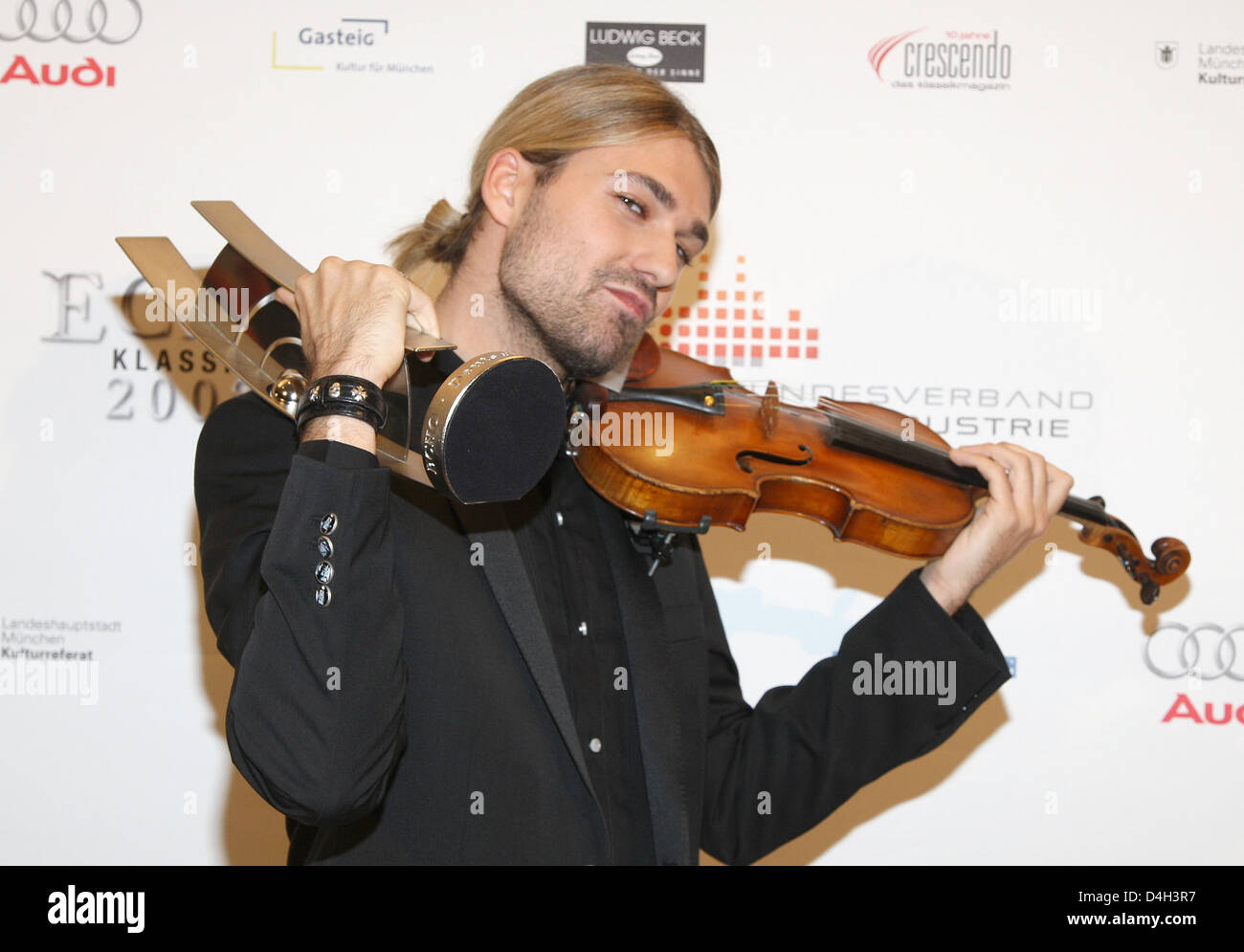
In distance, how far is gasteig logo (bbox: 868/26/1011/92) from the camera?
2818 mm

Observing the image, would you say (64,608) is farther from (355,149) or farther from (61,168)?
(355,149)

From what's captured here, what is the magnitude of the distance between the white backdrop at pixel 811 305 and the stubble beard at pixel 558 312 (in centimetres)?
94

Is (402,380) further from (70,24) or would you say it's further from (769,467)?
(70,24)

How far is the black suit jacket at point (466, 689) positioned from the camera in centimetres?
134

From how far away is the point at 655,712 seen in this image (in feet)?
5.92

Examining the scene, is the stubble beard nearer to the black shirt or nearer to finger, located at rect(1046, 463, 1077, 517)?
the black shirt

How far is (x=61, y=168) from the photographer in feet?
9.12

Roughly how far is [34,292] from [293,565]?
1899 mm

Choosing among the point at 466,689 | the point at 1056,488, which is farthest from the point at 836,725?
the point at 466,689

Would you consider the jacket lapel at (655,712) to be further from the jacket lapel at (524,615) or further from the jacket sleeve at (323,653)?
the jacket sleeve at (323,653)

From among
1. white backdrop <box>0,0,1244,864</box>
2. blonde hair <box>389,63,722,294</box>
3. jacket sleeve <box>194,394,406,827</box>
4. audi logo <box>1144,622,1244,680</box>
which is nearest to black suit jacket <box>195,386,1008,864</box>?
jacket sleeve <box>194,394,406,827</box>

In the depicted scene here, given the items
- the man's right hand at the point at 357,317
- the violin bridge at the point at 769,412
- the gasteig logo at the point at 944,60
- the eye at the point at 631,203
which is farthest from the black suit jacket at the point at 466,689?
the gasteig logo at the point at 944,60

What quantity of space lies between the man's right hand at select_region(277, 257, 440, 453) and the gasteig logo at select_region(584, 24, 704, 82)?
5.05 feet

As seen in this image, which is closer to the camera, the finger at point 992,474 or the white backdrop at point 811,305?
the finger at point 992,474
